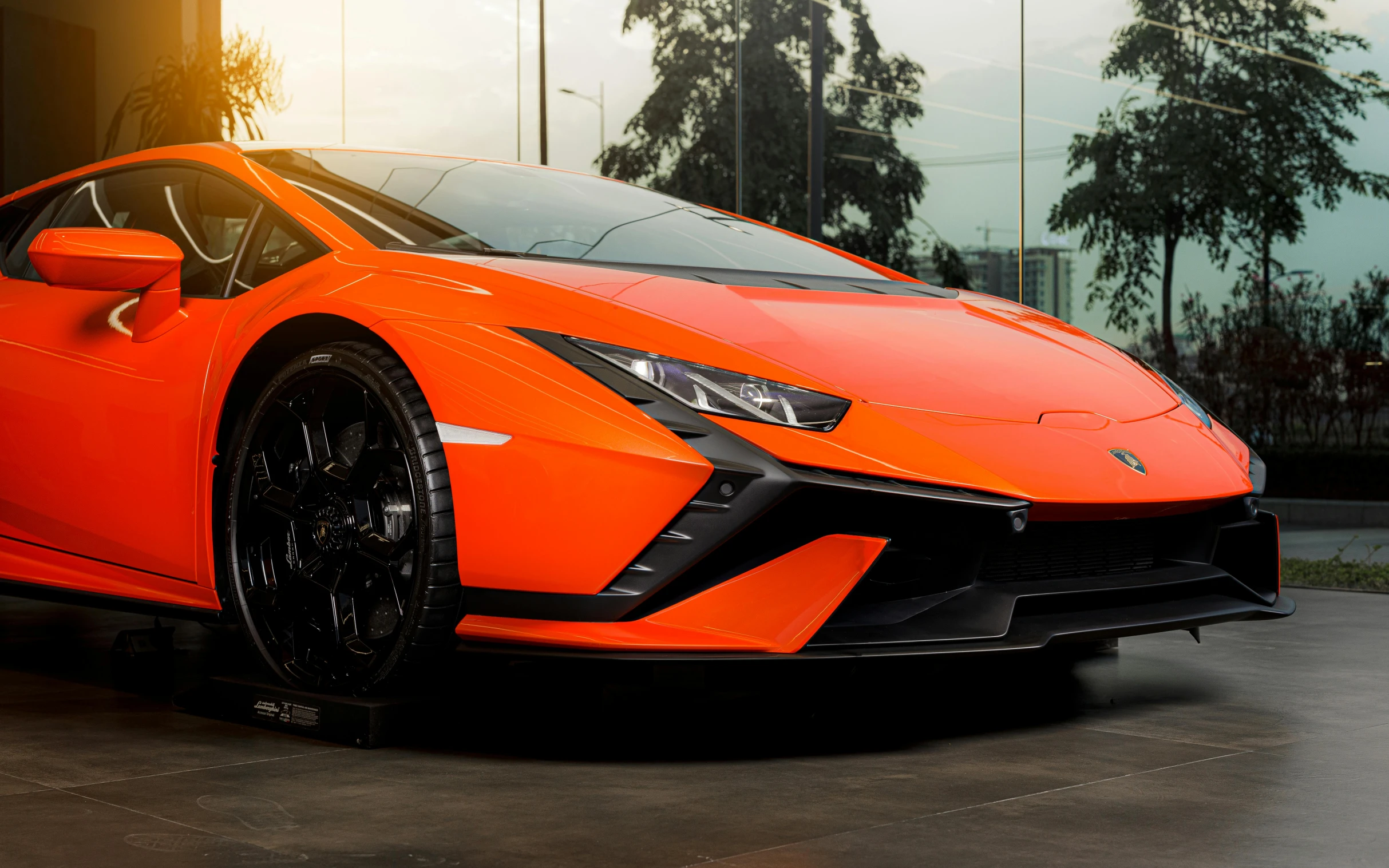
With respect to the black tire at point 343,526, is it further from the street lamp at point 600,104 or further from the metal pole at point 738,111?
the street lamp at point 600,104

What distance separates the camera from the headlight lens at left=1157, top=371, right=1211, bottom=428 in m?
3.55

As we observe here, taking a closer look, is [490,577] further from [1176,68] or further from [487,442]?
[1176,68]

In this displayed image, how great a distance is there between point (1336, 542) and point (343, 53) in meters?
8.92

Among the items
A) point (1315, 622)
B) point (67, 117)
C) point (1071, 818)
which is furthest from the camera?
Answer: point (67, 117)

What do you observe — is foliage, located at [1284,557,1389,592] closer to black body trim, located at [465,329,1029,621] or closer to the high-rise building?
black body trim, located at [465,329,1029,621]

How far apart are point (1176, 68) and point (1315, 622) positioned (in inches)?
298

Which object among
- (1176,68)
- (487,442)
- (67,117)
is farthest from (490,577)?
(1176,68)

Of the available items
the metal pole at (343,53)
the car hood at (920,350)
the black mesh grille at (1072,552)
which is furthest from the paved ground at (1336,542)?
the metal pole at (343,53)

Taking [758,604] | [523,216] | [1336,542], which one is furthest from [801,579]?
[1336,542]

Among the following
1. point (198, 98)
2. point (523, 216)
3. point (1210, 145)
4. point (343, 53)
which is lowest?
point (523, 216)

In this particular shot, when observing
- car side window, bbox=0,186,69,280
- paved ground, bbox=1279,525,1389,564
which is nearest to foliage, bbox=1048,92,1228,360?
paved ground, bbox=1279,525,1389,564

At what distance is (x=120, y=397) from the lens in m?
3.49

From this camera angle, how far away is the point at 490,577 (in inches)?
113

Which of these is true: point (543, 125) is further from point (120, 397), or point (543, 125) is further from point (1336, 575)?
point (120, 397)
